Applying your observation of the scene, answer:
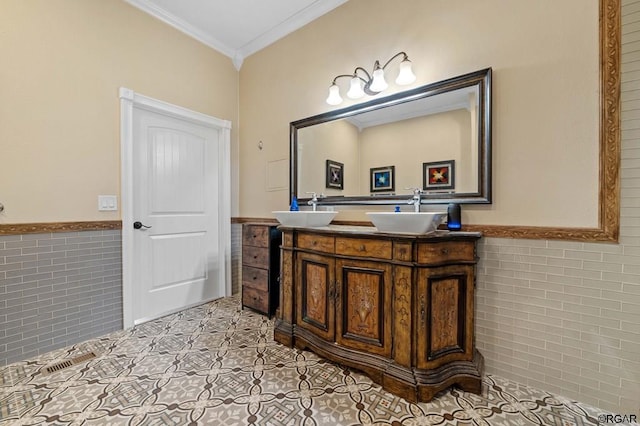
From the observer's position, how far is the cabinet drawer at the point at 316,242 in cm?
181

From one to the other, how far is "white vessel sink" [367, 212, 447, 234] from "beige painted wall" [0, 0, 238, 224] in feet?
7.24

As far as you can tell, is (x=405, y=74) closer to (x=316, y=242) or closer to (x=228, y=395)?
(x=316, y=242)

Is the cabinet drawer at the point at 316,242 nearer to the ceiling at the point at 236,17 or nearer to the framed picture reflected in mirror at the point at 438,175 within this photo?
the framed picture reflected in mirror at the point at 438,175

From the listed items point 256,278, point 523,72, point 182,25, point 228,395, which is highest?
point 182,25

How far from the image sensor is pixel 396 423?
130 centimetres

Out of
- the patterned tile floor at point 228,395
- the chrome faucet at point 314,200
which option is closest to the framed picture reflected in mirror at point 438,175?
the chrome faucet at point 314,200

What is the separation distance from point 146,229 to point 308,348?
6.03ft

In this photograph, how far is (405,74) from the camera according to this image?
6.21 ft

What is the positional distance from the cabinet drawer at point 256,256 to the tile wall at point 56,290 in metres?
1.05

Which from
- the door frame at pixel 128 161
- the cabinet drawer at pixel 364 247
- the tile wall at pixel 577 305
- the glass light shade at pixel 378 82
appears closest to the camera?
the tile wall at pixel 577 305

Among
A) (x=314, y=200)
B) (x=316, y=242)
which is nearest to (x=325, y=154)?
(x=314, y=200)

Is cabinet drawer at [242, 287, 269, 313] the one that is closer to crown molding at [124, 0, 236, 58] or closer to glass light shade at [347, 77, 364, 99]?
glass light shade at [347, 77, 364, 99]

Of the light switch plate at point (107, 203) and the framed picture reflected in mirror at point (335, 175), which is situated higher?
the framed picture reflected in mirror at point (335, 175)

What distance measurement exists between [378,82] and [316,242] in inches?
50.9
